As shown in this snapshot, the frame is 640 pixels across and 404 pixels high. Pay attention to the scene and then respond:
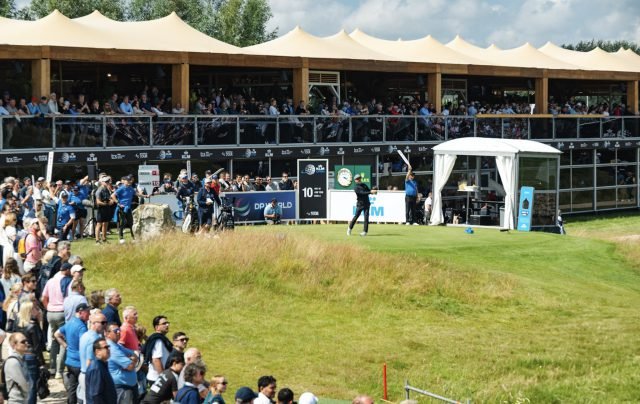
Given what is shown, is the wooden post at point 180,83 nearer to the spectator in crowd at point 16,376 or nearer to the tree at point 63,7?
the spectator in crowd at point 16,376

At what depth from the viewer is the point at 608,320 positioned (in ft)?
88.1

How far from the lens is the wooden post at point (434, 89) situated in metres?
51.1

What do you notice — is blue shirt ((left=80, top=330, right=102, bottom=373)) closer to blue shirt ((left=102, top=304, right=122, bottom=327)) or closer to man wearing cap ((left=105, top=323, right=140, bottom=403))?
man wearing cap ((left=105, top=323, right=140, bottom=403))

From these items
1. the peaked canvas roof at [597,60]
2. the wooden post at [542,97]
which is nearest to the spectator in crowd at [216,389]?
the wooden post at [542,97]

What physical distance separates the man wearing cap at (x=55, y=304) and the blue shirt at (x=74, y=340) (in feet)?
6.40

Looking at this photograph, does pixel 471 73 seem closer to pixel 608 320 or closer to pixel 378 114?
pixel 378 114

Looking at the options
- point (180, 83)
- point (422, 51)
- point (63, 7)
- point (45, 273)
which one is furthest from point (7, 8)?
point (45, 273)

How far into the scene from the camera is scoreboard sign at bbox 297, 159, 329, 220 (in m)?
39.0

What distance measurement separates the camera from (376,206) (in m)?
39.0

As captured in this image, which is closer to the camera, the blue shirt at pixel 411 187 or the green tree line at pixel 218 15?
the blue shirt at pixel 411 187

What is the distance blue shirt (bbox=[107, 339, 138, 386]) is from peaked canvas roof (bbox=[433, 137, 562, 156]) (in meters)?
25.8

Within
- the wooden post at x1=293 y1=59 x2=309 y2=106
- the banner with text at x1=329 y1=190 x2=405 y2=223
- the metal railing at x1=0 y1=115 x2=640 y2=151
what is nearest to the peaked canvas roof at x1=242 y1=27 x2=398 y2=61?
the wooden post at x1=293 y1=59 x2=309 y2=106

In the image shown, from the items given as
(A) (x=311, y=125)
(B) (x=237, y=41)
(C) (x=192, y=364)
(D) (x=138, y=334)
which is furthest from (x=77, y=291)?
(B) (x=237, y=41)

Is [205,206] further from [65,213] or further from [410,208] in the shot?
[410,208]
